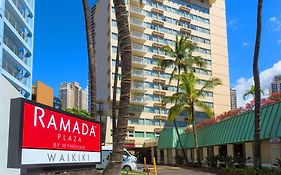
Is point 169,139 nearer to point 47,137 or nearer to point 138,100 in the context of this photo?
point 138,100

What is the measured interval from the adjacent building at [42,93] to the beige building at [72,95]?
5122cm

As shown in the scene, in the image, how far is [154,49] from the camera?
276ft

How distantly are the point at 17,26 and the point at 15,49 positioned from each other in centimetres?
319

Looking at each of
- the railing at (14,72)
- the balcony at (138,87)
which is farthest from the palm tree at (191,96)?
the balcony at (138,87)

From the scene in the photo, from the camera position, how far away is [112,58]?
248ft

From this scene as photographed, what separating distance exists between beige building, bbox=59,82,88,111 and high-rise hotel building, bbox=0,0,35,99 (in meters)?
57.8

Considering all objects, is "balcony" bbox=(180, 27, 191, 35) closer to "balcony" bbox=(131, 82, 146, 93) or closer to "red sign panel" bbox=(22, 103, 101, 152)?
"balcony" bbox=(131, 82, 146, 93)

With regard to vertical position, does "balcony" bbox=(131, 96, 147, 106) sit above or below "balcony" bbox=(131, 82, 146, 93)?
below

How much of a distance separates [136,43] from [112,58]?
801 cm

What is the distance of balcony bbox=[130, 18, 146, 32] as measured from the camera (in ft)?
266

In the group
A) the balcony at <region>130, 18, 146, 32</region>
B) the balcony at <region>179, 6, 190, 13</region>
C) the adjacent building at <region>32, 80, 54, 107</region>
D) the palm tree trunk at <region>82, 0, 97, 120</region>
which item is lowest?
the palm tree trunk at <region>82, 0, 97, 120</region>

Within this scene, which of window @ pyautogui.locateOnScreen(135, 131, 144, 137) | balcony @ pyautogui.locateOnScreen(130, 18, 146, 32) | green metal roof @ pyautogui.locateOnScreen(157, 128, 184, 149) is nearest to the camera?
green metal roof @ pyautogui.locateOnScreen(157, 128, 184, 149)

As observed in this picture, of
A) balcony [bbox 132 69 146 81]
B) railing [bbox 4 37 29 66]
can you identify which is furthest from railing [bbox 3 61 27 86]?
balcony [bbox 132 69 146 81]

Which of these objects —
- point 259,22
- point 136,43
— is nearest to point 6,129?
point 259,22
